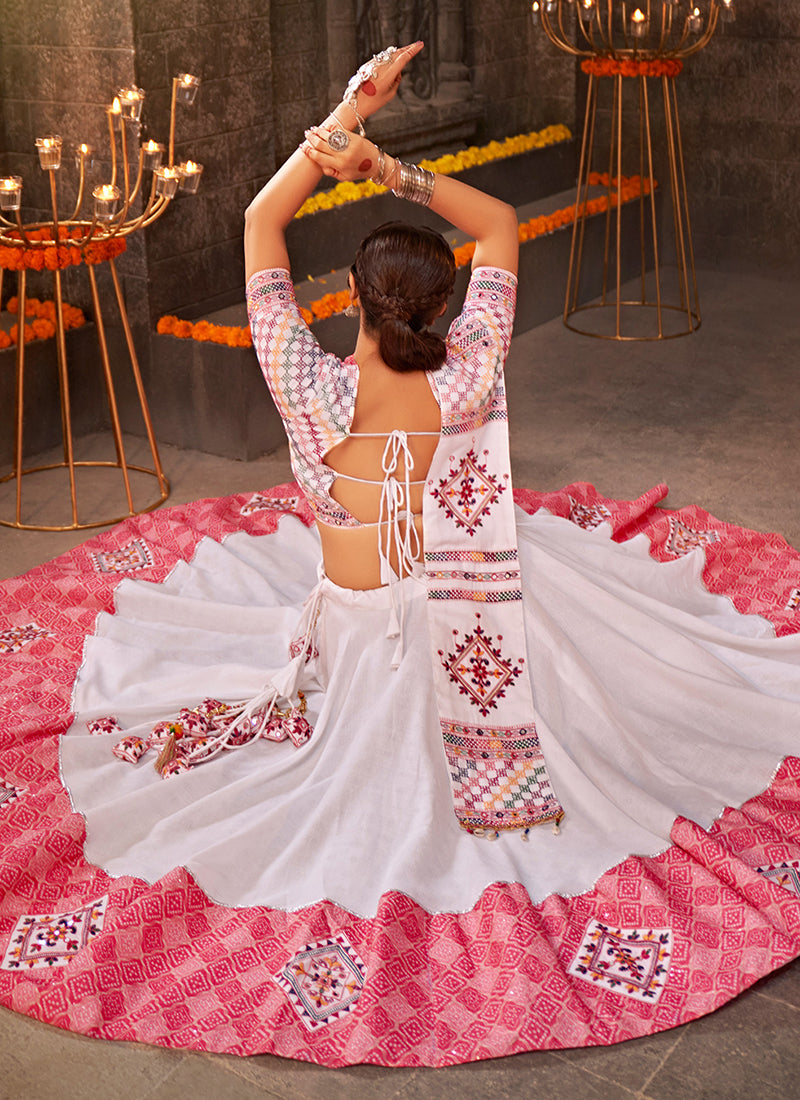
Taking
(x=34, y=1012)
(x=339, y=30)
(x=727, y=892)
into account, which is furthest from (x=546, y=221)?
(x=34, y=1012)

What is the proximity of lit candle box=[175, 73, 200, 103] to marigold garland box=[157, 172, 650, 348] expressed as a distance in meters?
0.81

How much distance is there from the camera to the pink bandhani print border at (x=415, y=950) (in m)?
2.37

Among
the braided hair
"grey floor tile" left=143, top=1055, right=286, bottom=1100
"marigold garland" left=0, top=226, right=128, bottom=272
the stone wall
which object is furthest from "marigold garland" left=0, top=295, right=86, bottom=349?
the stone wall

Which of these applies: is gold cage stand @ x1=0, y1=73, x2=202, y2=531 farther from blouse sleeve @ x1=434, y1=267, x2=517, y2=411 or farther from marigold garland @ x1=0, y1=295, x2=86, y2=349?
blouse sleeve @ x1=434, y1=267, x2=517, y2=411

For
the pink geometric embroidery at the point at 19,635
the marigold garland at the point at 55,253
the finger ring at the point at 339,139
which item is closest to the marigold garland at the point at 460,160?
the marigold garland at the point at 55,253

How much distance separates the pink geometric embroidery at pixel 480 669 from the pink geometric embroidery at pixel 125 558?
1639mm

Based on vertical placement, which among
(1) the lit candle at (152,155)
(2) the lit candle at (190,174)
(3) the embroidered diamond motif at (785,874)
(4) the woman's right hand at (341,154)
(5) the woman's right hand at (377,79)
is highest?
(5) the woman's right hand at (377,79)

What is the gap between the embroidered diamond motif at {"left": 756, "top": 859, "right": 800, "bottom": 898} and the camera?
2.71 meters

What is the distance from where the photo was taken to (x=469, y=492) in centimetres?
297

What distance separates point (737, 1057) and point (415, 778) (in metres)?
0.89

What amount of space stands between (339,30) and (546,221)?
1526mm

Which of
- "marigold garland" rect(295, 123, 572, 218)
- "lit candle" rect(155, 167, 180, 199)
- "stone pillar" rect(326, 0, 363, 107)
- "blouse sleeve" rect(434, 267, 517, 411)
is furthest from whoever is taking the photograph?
"stone pillar" rect(326, 0, 363, 107)

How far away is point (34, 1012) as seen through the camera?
2.43 metres

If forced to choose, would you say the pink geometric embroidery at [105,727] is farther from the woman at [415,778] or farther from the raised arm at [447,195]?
the raised arm at [447,195]
